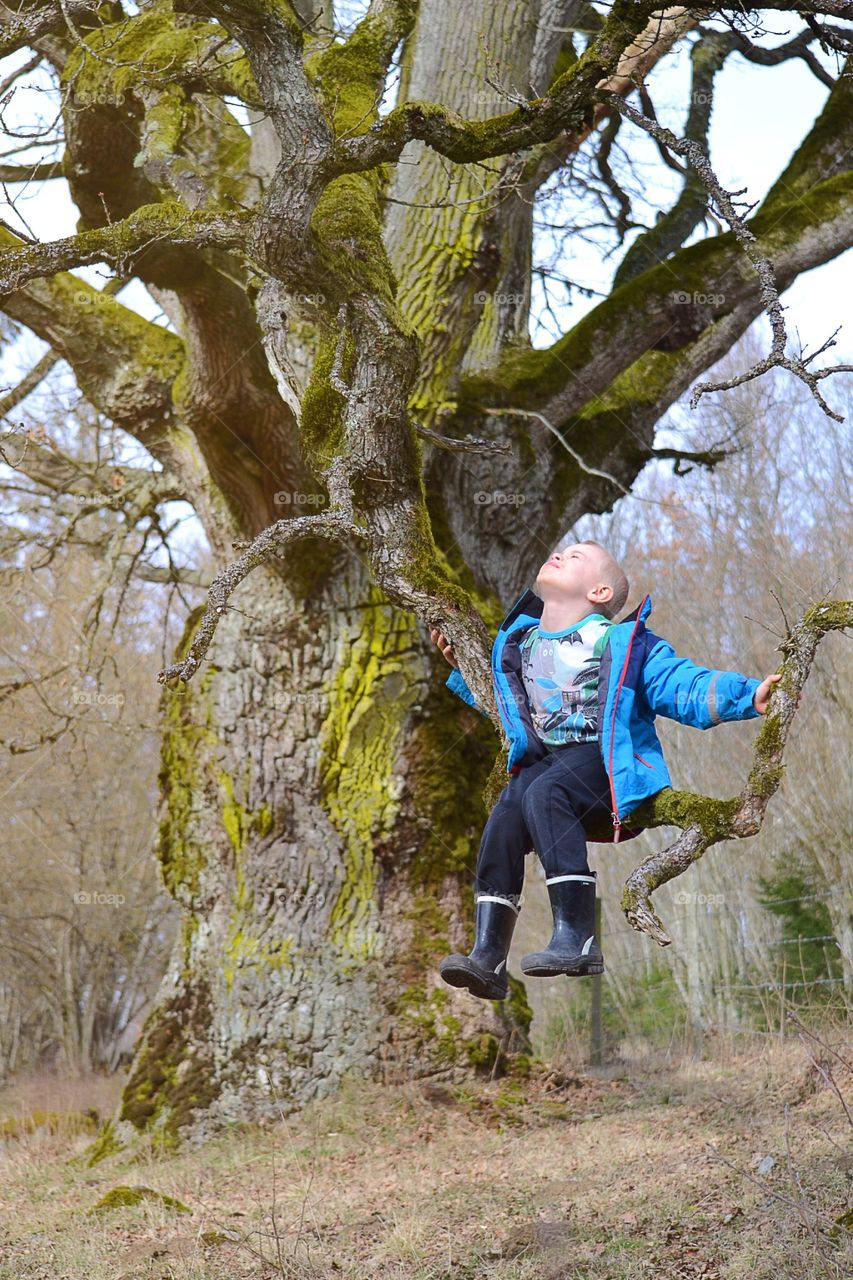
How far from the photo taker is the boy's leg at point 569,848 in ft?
11.0

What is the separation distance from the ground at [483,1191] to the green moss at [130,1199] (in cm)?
2

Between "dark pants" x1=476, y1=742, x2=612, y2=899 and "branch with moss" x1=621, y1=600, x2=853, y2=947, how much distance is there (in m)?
0.22

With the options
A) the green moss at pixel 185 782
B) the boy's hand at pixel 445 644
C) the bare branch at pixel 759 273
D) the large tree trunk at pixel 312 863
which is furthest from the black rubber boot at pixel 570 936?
the green moss at pixel 185 782

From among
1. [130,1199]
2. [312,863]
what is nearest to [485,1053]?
[312,863]

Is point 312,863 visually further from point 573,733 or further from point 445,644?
point 573,733

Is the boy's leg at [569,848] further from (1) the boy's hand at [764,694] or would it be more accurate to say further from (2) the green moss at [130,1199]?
(2) the green moss at [130,1199]

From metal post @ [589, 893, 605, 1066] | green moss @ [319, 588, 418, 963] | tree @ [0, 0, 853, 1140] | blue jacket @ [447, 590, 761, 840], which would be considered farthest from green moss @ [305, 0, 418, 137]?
metal post @ [589, 893, 605, 1066]

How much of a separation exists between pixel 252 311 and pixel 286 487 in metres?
1.11

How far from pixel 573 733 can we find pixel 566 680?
0.57 ft

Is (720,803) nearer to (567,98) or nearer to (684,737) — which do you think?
(567,98)

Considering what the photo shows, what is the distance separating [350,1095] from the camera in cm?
681

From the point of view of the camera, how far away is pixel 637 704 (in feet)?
12.3

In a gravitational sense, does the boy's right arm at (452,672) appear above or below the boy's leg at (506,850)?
above

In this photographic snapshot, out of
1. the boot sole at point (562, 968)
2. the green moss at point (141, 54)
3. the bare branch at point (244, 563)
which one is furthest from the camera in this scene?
the green moss at point (141, 54)
